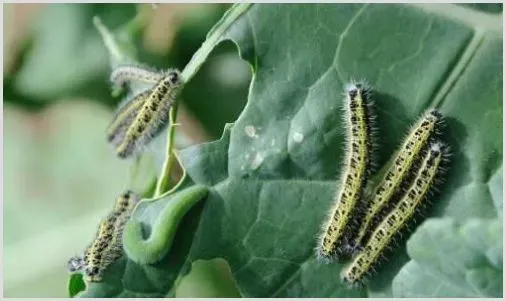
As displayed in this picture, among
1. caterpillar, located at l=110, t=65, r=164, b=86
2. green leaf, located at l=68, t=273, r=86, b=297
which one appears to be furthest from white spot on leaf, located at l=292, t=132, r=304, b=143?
green leaf, located at l=68, t=273, r=86, b=297

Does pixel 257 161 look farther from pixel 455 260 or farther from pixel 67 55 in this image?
pixel 67 55

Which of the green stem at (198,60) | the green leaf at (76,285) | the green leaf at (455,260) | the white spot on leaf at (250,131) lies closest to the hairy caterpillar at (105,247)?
the green leaf at (76,285)

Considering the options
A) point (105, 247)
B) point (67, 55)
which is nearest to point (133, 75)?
point (105, 247)

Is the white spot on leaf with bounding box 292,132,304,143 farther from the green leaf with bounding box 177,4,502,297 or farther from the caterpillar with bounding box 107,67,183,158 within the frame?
the caterpillar with bounding box 107,67,183,158

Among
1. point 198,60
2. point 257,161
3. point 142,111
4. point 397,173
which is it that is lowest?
point 397,173

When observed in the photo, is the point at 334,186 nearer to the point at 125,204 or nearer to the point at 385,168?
the point at 385,168

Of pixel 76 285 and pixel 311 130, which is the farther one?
pixel 76 285
